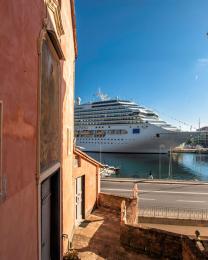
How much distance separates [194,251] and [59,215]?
4.79 m

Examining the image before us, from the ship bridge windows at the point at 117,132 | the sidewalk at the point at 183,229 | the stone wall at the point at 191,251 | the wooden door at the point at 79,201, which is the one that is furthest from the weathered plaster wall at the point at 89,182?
the ship bridge windows at the point at 117,132

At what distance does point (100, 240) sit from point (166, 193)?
44.4 ft

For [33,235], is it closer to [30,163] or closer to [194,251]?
[30,163]

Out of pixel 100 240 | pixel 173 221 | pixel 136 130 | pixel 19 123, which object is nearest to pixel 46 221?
pixel 19 123

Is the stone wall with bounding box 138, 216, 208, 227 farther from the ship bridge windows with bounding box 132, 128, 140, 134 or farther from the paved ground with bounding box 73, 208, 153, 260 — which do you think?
the ship bridge windows with bounding box 132, 128, 140, 134

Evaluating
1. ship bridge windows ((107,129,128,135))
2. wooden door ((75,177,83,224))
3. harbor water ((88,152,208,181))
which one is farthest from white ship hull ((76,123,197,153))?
wooden door ((75,177,83,224))

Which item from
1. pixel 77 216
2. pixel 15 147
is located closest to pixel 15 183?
pixel 15 147

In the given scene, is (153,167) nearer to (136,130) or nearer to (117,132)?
(136,130)

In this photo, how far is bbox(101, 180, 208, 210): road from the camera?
70.0ft

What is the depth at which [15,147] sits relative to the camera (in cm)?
389

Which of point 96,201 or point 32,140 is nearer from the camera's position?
point 32,140

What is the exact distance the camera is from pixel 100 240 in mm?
12445

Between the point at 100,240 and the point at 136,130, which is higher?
the point at 136,130

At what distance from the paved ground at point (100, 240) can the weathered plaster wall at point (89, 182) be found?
2.44 feet
